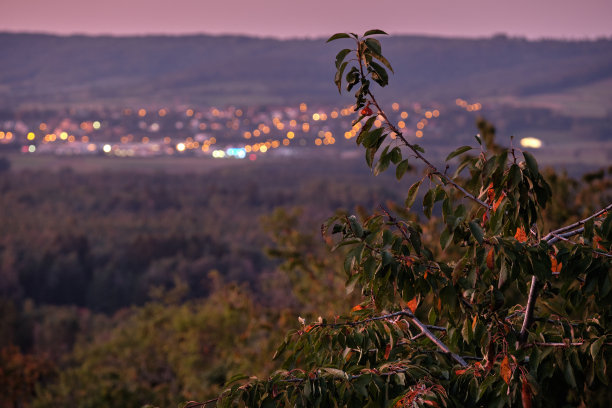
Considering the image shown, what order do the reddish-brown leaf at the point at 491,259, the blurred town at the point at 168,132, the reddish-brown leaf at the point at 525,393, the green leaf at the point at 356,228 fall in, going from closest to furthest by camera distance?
the reddish-brown leaf at the point at 525,393 < the reddish-brown leaf at the point at 491,259 < the green leaf at the point at 356,228 < the blurred town at the point at 168,132

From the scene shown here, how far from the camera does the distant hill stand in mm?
127938

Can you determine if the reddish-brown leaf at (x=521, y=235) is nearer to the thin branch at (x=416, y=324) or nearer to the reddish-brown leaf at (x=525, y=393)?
the thin branch at (x=416, y=324)

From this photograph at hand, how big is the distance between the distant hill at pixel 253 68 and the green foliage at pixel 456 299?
11230 centimetres

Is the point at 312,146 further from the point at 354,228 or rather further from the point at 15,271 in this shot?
the point at 354,228

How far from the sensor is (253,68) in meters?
154

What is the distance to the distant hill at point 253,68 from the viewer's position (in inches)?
5037

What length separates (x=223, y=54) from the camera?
6988 inches

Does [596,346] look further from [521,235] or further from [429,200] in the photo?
[429,200]

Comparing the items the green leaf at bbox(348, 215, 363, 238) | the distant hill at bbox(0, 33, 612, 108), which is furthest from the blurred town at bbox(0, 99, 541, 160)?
the green leaf at bbox(348, 215, 363, 238)

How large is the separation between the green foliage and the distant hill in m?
112

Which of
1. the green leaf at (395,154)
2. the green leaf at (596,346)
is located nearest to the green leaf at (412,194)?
the green leaf at (395,154)

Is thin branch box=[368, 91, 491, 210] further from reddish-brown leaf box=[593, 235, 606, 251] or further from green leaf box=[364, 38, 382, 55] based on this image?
reddish-brown leaf box=[593, 235, 606, 251]

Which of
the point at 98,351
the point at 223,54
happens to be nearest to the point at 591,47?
the point at 223,54

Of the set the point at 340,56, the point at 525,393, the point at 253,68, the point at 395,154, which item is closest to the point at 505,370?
the point at 525,393
